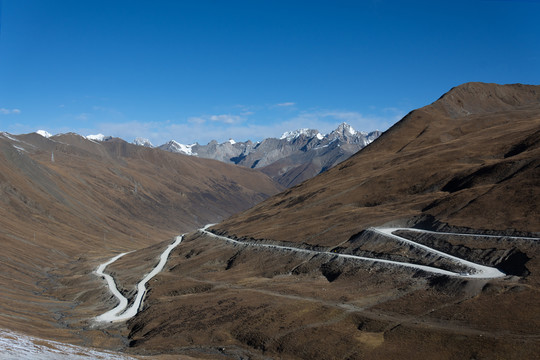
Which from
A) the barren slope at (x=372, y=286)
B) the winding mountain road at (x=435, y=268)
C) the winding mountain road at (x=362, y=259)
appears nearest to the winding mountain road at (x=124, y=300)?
the winding mountain road at (x=362, y=259)

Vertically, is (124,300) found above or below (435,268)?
below

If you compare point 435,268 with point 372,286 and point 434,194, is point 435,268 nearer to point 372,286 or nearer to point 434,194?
point 372,286

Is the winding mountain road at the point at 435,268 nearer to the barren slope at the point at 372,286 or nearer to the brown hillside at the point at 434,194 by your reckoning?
the barren slope at the point at 372,286

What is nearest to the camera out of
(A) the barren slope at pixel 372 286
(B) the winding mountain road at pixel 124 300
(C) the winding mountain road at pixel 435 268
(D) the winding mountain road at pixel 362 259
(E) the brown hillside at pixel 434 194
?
(A) the barren slope at pixel 372 286

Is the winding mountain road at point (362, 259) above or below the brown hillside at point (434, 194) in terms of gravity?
below

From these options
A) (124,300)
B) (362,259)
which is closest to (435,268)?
(362,259)

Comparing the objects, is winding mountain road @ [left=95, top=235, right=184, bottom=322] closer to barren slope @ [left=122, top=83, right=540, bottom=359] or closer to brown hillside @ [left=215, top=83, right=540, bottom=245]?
barren slope @ [left=122, top=83, right=540, bottom=359]

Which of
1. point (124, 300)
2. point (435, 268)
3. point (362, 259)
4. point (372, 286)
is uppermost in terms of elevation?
point (362, 259)

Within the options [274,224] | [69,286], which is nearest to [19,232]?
[69,286]

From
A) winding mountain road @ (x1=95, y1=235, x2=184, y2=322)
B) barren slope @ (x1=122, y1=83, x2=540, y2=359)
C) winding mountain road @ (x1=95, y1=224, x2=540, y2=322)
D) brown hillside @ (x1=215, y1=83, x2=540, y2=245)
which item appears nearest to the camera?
barren slope @ (x1=122, y1=83, x2=540, y2=359)

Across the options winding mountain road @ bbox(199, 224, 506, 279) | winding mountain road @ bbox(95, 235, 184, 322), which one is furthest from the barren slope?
winding mountain road @ bbox(95, 235, 184, 322)

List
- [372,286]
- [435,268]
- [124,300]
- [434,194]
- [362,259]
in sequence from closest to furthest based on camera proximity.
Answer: [372,286], [435,268], [362,259], [124,300], [434,194]
